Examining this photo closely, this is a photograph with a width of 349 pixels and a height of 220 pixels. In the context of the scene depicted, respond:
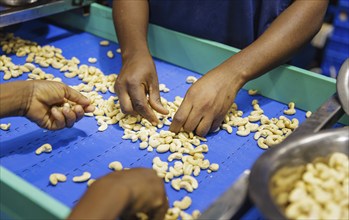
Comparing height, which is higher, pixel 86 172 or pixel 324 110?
pixel 324 110

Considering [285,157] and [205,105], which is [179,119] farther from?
[285,157]

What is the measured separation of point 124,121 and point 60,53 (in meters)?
0.52

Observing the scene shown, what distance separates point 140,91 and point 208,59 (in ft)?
1.22

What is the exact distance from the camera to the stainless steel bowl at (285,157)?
616 millimetres

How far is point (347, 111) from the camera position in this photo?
0.97m

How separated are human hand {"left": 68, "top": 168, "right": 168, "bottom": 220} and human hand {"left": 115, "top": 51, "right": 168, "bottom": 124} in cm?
39

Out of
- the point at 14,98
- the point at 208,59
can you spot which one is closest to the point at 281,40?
the point at 208,59

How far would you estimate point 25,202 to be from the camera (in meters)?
0.76

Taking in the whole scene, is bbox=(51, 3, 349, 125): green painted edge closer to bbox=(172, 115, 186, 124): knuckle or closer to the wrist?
the wrist

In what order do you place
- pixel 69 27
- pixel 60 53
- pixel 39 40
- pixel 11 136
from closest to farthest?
1. pixel 11 136
2. pixel 60 53
3. pixel 39 40
4. pixel 69 27

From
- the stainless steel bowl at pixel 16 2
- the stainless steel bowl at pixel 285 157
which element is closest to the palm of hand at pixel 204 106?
the stainless steel bowl at pixel 285 157

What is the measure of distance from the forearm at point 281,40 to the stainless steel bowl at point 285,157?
420 millimetres

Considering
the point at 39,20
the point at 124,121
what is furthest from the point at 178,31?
the point at 39,20

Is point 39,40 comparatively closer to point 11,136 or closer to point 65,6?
point 65,6
